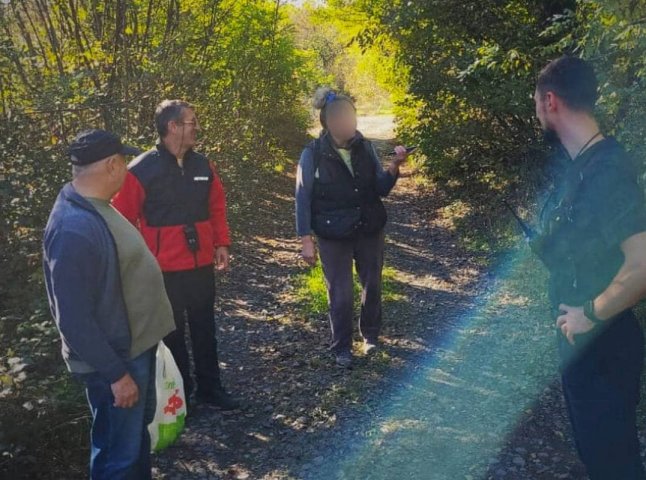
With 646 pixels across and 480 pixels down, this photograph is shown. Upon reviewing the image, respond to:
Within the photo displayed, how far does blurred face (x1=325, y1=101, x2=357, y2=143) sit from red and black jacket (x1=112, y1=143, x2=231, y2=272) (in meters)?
1.00

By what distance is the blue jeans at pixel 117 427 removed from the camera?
107 inches

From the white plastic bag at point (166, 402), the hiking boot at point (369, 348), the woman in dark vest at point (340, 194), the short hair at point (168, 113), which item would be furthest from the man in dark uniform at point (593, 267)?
the hiking boot at point (369, 348)

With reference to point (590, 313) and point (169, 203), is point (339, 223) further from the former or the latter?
point (590, 313)

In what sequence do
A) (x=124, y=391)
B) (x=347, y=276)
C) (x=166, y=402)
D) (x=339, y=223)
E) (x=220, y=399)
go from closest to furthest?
(x=124, y=391) < (x=166, y=402) < (x=220, y=399) < (x=339, y=223) < (x=347, y=276)

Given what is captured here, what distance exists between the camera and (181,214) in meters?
3.96

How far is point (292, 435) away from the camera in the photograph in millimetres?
4121

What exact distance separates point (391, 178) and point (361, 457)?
81.3 inches

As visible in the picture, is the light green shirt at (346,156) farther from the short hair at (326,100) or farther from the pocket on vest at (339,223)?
the pocket on vest at (339,223)

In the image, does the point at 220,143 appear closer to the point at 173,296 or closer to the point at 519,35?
the point at 519,35

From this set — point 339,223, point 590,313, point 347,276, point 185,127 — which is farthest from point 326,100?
point 590,313

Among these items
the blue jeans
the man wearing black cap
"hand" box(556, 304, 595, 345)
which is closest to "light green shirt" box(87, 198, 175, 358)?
the man wearing black cap

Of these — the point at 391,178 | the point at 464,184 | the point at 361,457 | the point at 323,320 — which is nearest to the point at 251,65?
the point at 464,184

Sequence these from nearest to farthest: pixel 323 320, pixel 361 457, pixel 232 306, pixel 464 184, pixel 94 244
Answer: pixel 94 244 → pixel 361 457 → pixel 323 320 → pixel 232 306 → pixel 464 184

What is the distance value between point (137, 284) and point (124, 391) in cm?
48
